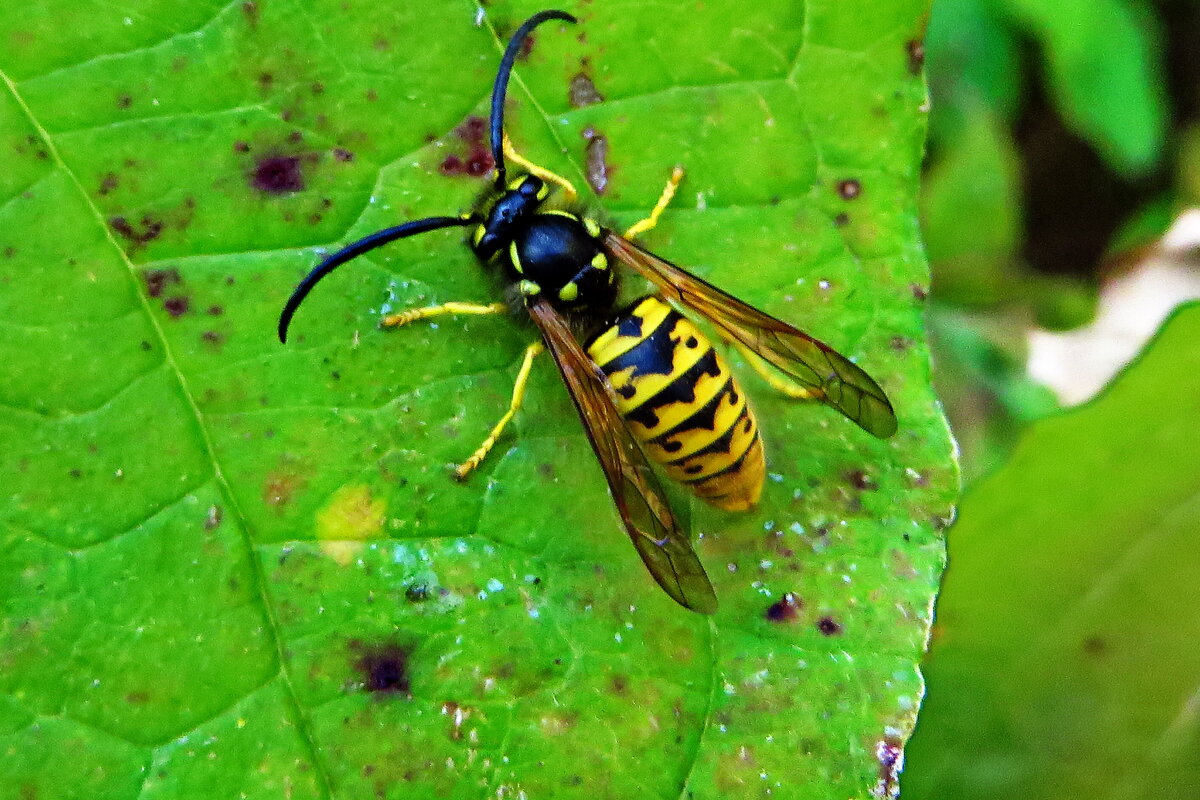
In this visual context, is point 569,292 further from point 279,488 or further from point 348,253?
point 279,488

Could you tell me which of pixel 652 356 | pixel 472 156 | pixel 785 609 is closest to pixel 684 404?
pixel 652 356

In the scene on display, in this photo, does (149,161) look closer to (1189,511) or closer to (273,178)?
(273,178)

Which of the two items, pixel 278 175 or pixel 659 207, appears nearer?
pixel 278 175

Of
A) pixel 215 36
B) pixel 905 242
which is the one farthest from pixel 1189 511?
pixel 215 36

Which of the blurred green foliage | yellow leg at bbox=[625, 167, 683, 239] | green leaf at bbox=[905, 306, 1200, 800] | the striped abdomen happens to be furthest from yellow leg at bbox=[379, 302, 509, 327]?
the blurred green foliage

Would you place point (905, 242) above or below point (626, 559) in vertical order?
above

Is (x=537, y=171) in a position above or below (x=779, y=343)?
above
